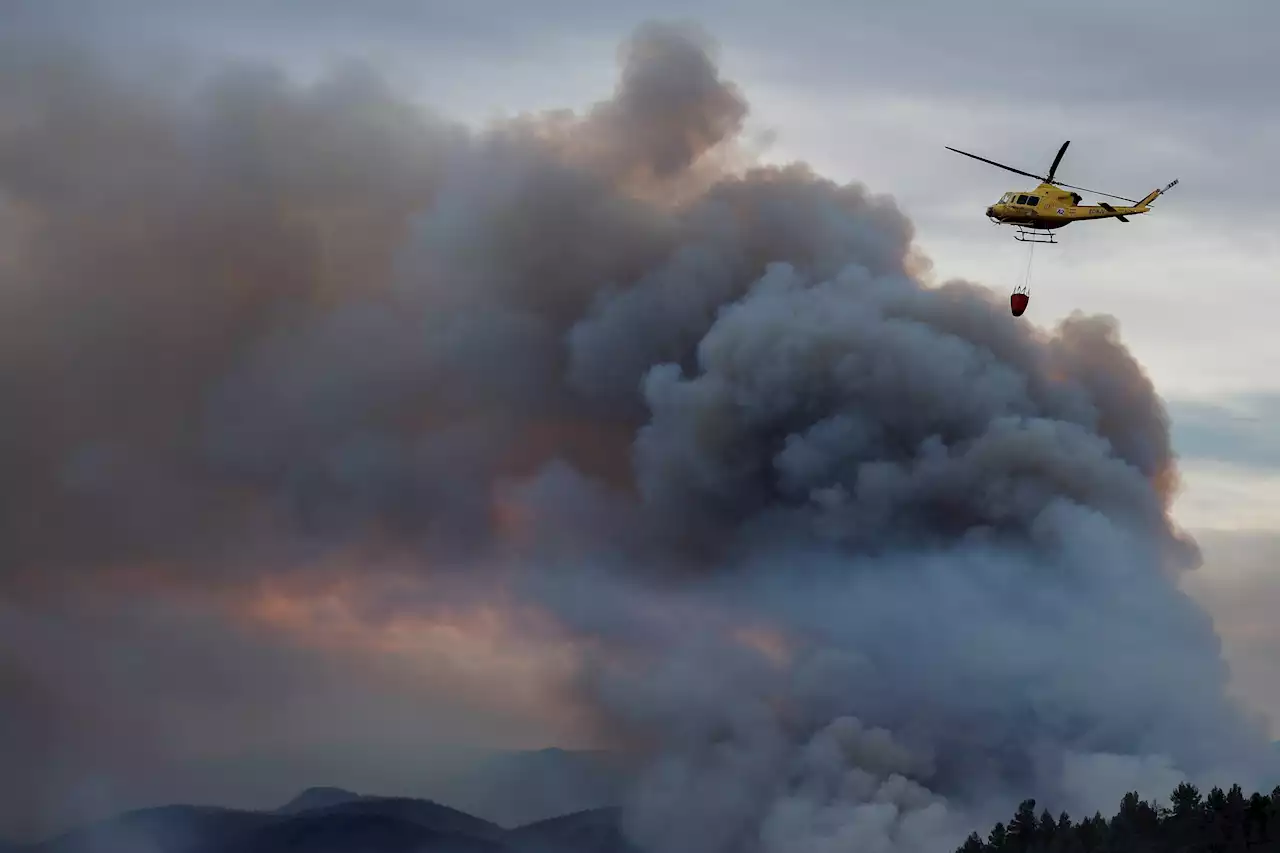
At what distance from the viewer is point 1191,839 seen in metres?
115

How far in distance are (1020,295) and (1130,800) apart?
40082mm

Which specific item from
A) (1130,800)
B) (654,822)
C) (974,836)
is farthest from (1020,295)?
(654,822)

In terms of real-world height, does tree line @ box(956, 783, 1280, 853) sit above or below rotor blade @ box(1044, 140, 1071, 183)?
below

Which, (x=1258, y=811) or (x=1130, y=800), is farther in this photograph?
(x=1130, y=800)

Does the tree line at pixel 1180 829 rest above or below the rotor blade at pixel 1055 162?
below

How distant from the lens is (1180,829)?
116688 mm

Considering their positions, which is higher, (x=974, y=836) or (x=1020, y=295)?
(x=1020, y=295)

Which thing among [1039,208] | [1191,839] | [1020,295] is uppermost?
[1039,208]

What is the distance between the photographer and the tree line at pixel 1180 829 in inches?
4424

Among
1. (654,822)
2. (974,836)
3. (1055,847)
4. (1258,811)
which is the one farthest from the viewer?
(654,822)

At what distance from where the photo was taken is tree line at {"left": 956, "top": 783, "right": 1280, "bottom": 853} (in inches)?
4424

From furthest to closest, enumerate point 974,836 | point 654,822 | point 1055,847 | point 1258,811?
point 654,822, point 974,836, point 1055,847, point 1258,811

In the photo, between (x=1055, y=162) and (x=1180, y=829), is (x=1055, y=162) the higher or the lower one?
the higher one

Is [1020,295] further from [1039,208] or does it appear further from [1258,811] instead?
[1258,811]
